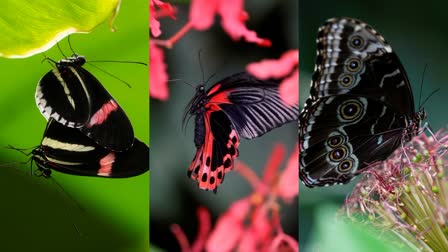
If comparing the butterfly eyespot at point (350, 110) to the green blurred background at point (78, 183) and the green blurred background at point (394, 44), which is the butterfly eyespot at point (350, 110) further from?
the green blurred background at point (78, 183)

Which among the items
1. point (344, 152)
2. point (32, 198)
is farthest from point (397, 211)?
point (32, 198)

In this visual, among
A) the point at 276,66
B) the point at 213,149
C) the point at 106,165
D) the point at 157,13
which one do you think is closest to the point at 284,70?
the point at 276,66

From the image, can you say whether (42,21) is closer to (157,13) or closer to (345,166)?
→ (157,13)

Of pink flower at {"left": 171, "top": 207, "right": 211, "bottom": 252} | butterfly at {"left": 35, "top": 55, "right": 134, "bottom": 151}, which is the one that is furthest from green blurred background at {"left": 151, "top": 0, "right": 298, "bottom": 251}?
butterfly at {"left": 35, "top": 55, "right": 134, "bottom": 151}

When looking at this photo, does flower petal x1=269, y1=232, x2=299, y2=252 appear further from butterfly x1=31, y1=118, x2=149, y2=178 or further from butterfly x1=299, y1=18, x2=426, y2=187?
butterfly x1=31, y1=118, x2=149, y2=178

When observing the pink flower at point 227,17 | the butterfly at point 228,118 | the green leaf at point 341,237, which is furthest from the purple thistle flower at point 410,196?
the pink flower at point 227,17

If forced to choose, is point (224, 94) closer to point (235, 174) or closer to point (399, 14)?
point (235, 174)
